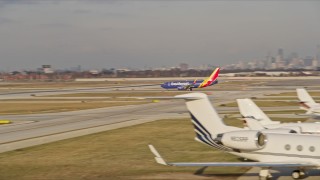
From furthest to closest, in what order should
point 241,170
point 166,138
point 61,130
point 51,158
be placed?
1. point 61,130
2. point 166,138
3. point 51,158
4. point 241,170

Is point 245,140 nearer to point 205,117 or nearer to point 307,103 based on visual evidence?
point 205,117

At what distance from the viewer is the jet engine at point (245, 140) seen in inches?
796

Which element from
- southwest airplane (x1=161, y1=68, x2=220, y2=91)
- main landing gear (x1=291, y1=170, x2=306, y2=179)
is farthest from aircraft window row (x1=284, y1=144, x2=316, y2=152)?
southwest airplane (x1=161, y1=68, x2=220, y2=91)

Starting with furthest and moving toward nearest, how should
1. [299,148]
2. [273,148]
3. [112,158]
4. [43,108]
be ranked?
[43,108] < [112,158] < [273,148] < [299,148]

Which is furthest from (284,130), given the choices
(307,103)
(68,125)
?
(68,125)

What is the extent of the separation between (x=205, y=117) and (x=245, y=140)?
106 inches

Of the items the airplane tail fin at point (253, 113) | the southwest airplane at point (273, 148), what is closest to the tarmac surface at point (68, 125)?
the southwest airplane at point (273, 148)

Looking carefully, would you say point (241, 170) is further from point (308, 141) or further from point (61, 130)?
point (61, 130)

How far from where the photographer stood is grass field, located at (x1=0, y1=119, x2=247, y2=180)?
23.0 meters

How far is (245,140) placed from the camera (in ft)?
66.5

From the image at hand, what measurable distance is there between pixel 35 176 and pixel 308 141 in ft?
45.3

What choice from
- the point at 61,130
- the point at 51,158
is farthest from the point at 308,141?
the point at 61,130

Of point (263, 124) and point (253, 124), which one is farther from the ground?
point (253, 124)

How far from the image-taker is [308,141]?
20.0m
